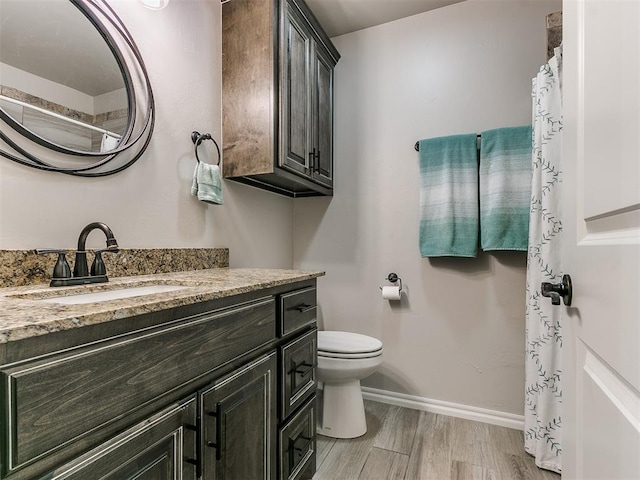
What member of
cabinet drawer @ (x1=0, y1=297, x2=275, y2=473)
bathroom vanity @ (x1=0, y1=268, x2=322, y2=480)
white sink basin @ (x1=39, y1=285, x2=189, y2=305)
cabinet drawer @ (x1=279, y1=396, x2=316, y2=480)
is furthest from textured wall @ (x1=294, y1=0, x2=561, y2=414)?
cabinet drawer @ (x1=0, y1=297, x2=275, y2=473)

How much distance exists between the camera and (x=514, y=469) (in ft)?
5.00

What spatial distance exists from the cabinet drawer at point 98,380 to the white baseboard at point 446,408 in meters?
1.61

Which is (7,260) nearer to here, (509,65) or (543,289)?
(543,289)

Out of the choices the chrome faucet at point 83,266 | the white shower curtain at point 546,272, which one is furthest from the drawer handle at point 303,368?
the white shower curtain at point 546,272

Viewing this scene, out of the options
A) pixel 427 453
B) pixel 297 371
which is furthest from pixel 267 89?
pixel 427 453

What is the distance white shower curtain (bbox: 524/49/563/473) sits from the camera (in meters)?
1.52

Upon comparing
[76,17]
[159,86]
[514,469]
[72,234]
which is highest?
[76,17]

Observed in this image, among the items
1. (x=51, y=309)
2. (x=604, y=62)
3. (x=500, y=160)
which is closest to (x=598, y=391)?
(x=604, y=62)

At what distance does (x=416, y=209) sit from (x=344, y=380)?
1.13 meters

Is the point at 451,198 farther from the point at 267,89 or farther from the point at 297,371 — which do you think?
the point at 297,371

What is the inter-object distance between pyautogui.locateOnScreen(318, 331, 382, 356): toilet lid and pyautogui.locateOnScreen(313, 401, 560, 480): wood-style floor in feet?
1.57

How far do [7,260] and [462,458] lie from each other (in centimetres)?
199

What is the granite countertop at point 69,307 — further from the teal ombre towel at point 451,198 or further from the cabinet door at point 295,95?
the teal ombre towel at point 451,198

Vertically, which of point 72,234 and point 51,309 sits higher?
point 72,234
